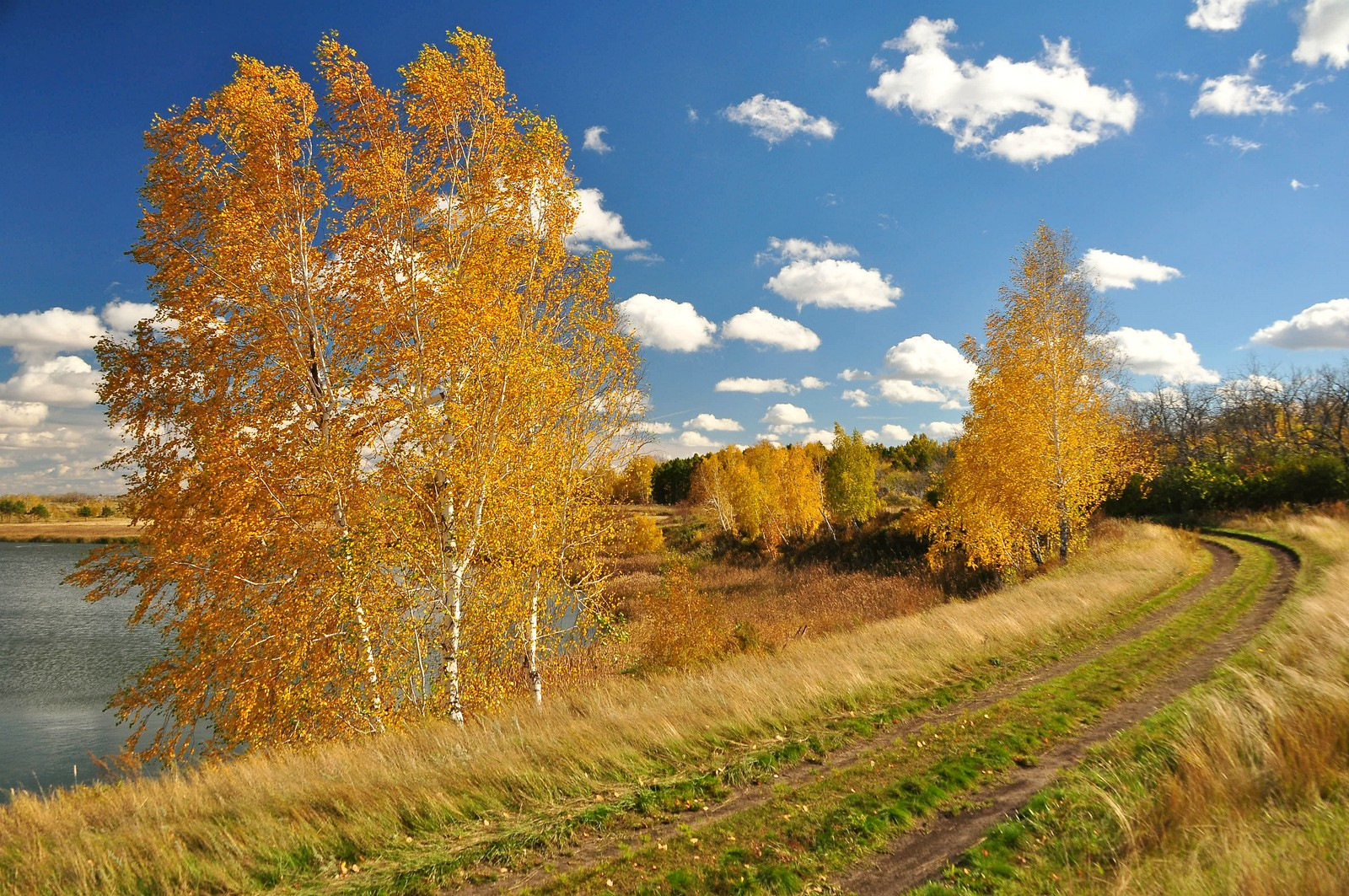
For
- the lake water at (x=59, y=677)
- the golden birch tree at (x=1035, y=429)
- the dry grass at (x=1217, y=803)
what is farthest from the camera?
the golden birch tree at (x=1035, y=429)

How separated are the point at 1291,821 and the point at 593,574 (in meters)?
11.7

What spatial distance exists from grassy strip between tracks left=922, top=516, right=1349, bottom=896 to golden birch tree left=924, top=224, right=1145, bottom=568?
15.3 m

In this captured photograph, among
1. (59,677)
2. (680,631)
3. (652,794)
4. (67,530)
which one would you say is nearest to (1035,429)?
(680,631)

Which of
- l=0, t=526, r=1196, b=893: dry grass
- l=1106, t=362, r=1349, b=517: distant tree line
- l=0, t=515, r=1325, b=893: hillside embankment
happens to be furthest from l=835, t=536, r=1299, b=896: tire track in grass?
l=1106, t=362, r=1349, b=517: distant tree line

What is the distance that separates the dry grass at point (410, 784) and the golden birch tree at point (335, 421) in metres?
1.49

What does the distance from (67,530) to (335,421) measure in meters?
132

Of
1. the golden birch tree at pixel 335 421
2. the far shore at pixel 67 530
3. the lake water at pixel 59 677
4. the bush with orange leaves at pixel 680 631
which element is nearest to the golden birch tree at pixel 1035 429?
the bush with orange leaves at pixel 680 631

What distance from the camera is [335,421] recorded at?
34.6ft

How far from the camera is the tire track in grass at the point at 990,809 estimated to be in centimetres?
579

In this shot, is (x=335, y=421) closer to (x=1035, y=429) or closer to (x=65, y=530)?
(x=1035, y=429)

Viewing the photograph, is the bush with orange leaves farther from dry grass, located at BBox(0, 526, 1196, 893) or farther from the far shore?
the far shore

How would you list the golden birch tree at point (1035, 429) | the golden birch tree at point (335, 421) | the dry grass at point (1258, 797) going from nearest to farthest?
the dry grass at point (1258, 797)
the golden birch tree at point (335, 421)
the golden birch tree at point (1035, 429)

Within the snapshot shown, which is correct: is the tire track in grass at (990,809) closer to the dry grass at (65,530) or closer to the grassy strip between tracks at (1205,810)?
the grassy strip between tracks at (1205,810)

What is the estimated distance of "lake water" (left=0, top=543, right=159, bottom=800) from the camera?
1792 cm
